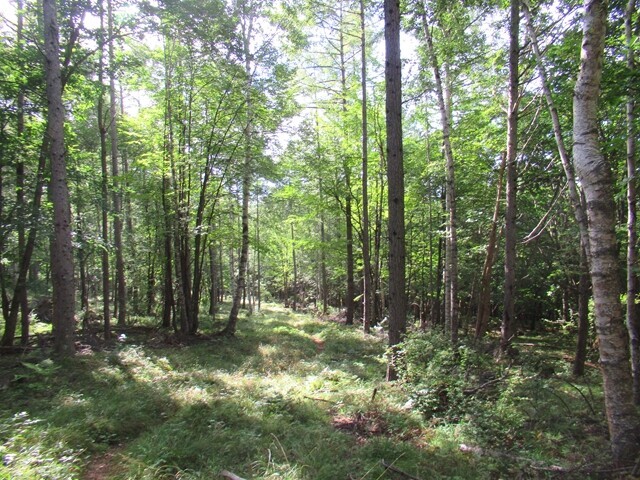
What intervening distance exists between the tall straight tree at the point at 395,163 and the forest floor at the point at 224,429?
1627 millimetres

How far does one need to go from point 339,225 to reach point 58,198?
14.3 metres

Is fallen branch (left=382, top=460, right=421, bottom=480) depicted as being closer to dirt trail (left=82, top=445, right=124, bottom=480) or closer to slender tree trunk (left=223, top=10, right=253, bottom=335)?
dirt trail (left=82, top=445, right=124, bottom=480)

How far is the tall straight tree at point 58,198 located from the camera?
7.81 metres

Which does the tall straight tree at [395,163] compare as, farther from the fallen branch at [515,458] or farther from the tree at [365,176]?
the tree at [365,176]

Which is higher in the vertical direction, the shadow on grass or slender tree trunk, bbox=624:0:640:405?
slender tree trunk, bbox=624:0:640:405

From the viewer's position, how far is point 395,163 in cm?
714

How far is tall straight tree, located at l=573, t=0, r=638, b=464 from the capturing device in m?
3.32

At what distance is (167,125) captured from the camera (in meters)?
12.6

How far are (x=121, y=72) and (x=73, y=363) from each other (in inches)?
300

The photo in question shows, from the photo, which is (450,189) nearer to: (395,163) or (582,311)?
(395,163)

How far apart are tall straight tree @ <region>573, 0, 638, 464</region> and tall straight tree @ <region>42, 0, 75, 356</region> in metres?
9.68

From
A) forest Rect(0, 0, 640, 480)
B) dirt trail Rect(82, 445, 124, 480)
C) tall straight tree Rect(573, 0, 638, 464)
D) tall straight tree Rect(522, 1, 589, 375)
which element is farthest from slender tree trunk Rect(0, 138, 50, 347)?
tall straight tree Rect(522, 1, 589, 375)

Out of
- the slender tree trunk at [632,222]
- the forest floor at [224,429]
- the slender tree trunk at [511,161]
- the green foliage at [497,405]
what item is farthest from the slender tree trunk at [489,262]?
the forest floor at [224,429]

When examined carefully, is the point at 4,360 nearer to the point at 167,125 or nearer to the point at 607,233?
the point at 167,125
